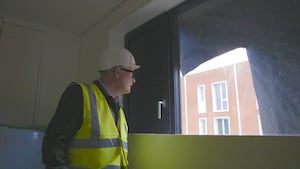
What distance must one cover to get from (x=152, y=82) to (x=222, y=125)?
0.78 metres

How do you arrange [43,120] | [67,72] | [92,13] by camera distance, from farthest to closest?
[67,72] → [43,120] → [92,13]

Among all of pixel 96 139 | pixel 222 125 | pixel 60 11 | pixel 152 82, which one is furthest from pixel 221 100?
pixel 60 11

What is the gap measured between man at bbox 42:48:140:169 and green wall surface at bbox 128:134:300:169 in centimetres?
27

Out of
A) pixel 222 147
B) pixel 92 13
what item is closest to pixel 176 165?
pixel 222 147

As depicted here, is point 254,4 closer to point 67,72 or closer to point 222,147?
point 222,147

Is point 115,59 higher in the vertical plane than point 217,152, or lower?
higher

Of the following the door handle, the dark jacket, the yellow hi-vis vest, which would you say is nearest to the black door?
the door handle

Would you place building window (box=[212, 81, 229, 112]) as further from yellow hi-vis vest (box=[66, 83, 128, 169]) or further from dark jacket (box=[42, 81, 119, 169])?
dark jacket (box=[42, 81, 119, 169])

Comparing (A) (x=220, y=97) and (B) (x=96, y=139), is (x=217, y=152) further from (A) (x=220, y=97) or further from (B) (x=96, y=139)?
(B) (x=96, y=139)

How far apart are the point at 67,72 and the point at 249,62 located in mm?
2165

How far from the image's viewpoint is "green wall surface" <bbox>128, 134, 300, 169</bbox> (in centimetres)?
91

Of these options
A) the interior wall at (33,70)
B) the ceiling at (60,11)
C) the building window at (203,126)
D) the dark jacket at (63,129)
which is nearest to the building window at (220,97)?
the building window at (203,126)

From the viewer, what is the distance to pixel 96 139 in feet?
3.72

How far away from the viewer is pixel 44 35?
2686 millimetres
